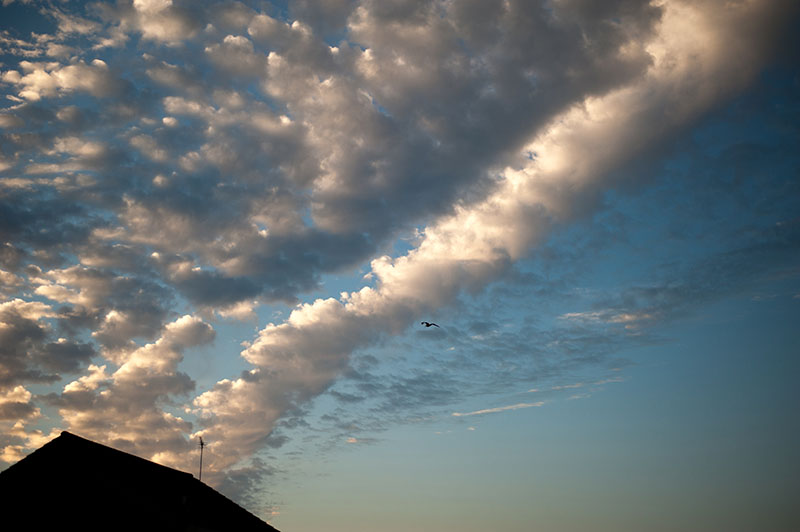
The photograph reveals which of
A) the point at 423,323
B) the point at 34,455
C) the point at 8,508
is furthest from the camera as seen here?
the point at 423,323

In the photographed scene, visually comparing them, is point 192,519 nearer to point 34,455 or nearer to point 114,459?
point 114,459

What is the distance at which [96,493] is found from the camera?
2086 centimetres

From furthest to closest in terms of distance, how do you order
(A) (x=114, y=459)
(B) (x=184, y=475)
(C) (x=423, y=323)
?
1. (C) (x=423, y=323)
2. (B) (x=184, y=475)
3. (A) (x=114, y=459)

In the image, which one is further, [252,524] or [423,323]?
[423,323]

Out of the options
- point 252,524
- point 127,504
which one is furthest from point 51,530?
point 252,524

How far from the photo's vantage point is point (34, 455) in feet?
66.5

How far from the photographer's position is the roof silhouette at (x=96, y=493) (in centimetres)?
1941

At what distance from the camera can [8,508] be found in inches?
745

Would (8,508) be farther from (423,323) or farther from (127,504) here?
(423,323)

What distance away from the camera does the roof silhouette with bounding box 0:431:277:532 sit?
1941cm

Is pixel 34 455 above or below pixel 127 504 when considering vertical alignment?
above

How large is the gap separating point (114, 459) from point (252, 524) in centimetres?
885

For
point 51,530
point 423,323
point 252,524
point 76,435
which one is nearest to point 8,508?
point 51,530

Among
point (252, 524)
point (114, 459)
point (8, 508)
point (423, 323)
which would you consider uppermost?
point (423, 323)
